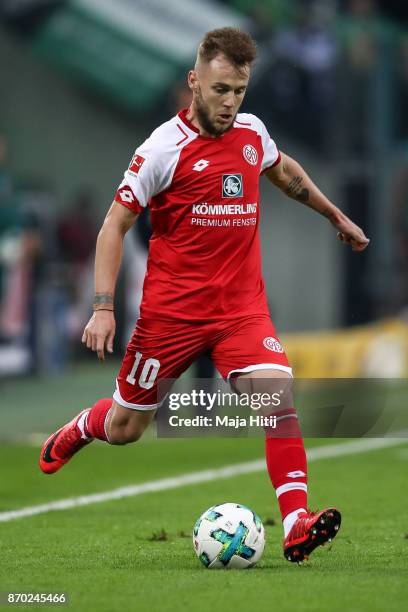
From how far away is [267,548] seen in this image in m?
6.85

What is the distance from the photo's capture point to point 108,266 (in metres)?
6.30

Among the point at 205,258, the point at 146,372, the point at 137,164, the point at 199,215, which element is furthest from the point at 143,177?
the point at 146,372

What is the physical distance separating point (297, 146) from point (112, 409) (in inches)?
527

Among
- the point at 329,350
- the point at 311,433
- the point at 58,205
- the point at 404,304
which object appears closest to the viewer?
the point at 311,433

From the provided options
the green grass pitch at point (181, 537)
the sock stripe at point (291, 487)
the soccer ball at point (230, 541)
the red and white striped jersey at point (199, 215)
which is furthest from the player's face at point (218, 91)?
the green grass pitch at point (181, 537)

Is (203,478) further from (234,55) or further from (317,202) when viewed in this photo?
(234,55)

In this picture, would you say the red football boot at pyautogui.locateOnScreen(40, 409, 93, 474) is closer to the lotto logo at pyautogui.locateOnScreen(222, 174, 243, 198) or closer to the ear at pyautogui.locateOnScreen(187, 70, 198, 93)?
the lotto logo at pyautogui.locateOnScreen(222, 174, 243, 198)

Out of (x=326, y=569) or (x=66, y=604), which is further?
(x=326, y=569)

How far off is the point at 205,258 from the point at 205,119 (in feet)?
2.01

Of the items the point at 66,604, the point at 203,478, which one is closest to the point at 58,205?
the point at 203,478

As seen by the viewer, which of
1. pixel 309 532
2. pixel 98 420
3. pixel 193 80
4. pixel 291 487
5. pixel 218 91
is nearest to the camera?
pixel 309 532

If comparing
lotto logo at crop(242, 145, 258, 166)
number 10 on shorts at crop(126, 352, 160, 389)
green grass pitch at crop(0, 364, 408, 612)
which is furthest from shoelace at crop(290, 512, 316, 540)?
lotto logo at crop(242, 145, 258, 166)

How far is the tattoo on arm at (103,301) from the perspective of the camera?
20.3 ft

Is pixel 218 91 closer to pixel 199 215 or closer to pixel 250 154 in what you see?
pixel 250 154
